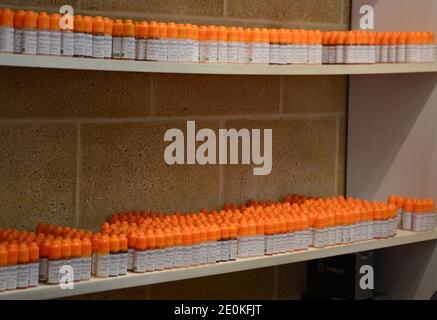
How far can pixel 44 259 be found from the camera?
2.61 meters

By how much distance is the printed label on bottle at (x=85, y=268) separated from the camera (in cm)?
266

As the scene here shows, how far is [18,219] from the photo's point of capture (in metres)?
3.02

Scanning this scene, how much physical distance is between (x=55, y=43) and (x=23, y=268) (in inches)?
25.6

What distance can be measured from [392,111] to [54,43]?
172cm

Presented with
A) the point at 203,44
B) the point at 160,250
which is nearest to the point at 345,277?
the point at 160,250

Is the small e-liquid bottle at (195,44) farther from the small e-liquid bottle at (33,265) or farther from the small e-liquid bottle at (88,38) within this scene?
the small e-liquid bottle at (33,265)

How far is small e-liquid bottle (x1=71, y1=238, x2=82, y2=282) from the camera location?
2.63 metres

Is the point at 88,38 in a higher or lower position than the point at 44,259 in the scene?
higher

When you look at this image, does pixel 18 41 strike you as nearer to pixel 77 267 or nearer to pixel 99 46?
pixel 99 46

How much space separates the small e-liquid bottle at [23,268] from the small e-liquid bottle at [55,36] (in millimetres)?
567

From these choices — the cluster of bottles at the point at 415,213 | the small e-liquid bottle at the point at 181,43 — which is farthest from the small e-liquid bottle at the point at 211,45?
the cluster of bottles at the point at 415,213

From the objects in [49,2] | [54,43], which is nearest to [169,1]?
[49,2]

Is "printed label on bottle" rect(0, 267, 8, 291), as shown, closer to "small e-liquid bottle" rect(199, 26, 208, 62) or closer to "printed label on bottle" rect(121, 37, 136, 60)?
"printed label on bottle" rect(121, 37, 136, 60)

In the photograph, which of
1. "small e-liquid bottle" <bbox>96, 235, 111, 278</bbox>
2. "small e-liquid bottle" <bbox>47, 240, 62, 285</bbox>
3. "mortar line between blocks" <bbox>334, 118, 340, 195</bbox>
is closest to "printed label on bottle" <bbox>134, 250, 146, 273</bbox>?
"small e-liquid bottle" <bbox>96, 235, 111, 278</bbox>
